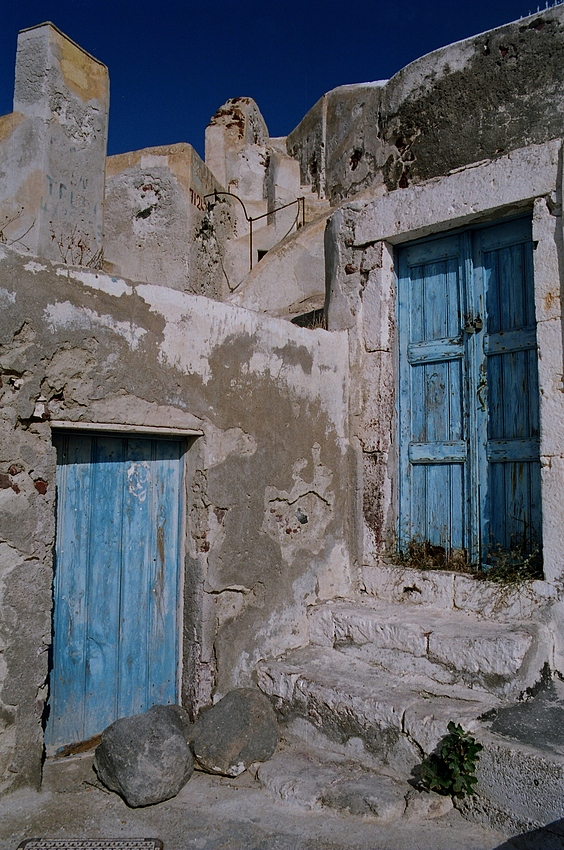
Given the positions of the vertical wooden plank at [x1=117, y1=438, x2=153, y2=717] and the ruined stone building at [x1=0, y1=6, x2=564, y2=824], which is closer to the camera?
the ruined stone building at [x1=0, y1=6, x2=564, y2=824]

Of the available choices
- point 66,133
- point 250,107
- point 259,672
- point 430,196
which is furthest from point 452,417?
point 250,107

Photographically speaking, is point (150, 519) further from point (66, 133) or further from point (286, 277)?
point (66, 133)

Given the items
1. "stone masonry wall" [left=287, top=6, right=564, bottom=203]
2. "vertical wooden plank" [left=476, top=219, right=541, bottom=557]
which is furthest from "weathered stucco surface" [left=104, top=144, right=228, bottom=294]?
"vertical wooden plank" [left=476, top=219, right=541, bottom=557]

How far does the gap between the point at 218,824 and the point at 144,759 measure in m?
0.44

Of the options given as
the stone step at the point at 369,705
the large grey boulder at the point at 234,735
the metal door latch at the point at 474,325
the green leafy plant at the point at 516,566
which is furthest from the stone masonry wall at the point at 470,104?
the large grey boulder at the point at 234,735

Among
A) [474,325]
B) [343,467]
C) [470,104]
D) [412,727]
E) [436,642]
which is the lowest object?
[412,727]

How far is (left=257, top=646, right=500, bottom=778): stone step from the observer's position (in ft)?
9.95

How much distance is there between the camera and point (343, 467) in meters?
4.53

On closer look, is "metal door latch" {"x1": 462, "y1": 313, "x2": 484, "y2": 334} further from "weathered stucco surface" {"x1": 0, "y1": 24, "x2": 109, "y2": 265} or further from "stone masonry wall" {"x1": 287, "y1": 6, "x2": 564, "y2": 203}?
"weathered stucco surface" {"x1": 0, "y1": 24, "x2": 109, "y2": 265}

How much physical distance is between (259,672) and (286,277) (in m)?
4.13

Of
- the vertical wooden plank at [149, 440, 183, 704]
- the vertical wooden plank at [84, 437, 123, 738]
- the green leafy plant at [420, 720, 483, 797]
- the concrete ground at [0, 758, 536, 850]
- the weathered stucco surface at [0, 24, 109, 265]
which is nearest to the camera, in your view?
the concrete ground at [0, 758, 536, 850]

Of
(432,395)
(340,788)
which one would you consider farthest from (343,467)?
(340,788)

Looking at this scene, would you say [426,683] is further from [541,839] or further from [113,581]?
[113,581]

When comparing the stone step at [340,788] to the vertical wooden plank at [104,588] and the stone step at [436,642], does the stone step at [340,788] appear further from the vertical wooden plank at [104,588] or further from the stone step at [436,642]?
the vertical wooden plank at [104,588]
